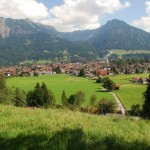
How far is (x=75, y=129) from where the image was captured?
8.37 metres

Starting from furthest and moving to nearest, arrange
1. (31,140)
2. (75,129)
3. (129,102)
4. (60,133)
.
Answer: (129,102) < (75,129) < (60,133) < (31,140)

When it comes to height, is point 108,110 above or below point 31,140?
below

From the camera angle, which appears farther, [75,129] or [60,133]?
[75,129]

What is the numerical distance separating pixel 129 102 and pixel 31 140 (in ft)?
251

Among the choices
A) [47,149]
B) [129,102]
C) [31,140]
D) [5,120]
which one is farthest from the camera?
[129,102]

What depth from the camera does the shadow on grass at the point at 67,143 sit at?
21.7 feet

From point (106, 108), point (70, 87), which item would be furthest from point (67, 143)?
point (70, 87)

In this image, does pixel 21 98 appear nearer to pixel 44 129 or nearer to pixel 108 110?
pixel 108 110

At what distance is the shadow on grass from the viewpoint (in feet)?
21.7

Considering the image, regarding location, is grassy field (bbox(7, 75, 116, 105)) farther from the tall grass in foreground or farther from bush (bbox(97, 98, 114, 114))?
the tall grass in foreground

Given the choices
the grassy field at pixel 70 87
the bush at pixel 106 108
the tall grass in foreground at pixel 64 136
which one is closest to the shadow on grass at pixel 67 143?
the tall grass in foreground at pixel 64 136

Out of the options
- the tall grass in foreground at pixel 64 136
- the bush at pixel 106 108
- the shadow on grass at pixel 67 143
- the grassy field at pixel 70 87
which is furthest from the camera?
the grassy field at pixel 70 87

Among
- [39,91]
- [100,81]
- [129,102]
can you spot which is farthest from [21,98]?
[100,81]

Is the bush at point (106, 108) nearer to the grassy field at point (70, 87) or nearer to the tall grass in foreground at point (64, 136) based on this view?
the grassy field at point (70, 87)
